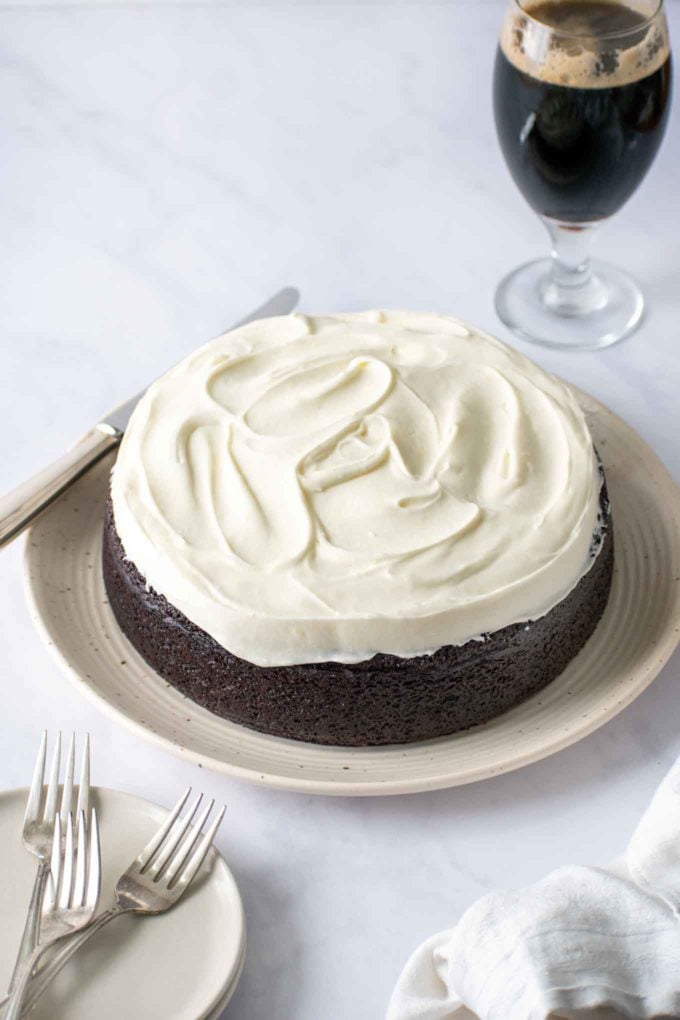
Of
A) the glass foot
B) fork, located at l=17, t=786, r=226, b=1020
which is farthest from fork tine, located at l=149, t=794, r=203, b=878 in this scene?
the glass foot

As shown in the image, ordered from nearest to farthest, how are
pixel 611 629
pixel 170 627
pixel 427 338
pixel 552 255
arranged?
1. pixel 170 627
2. pixel 611 629
3. pixel 427 338
4. pixel 552 255

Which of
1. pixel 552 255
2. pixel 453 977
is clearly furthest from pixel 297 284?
pixel 453 977

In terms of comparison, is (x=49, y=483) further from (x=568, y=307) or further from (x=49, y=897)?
(x=568, y=307)

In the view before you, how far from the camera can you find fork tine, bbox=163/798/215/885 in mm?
1419

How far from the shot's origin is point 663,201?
262 cm

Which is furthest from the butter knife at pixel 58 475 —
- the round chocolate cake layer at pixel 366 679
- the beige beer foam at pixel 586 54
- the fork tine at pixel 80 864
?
the beige beer foam at pixel 586 54

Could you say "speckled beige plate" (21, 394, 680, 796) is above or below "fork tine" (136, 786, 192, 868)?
below

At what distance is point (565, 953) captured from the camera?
130 cm

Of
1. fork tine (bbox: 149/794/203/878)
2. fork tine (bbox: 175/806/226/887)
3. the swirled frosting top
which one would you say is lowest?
fork tine (bbox: 175/806/226/887)

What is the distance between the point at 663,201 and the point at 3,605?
150cm

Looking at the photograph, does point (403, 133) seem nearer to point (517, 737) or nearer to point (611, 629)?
point (611, 629)

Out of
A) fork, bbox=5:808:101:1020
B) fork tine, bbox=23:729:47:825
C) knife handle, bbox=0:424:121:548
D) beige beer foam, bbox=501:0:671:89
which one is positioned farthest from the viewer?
beige beer foam, bbox=501:0:671:89

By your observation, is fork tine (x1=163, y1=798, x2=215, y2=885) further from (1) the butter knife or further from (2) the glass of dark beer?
(2) the glass of dark beer

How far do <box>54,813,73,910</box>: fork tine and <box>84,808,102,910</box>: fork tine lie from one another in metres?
0.02
